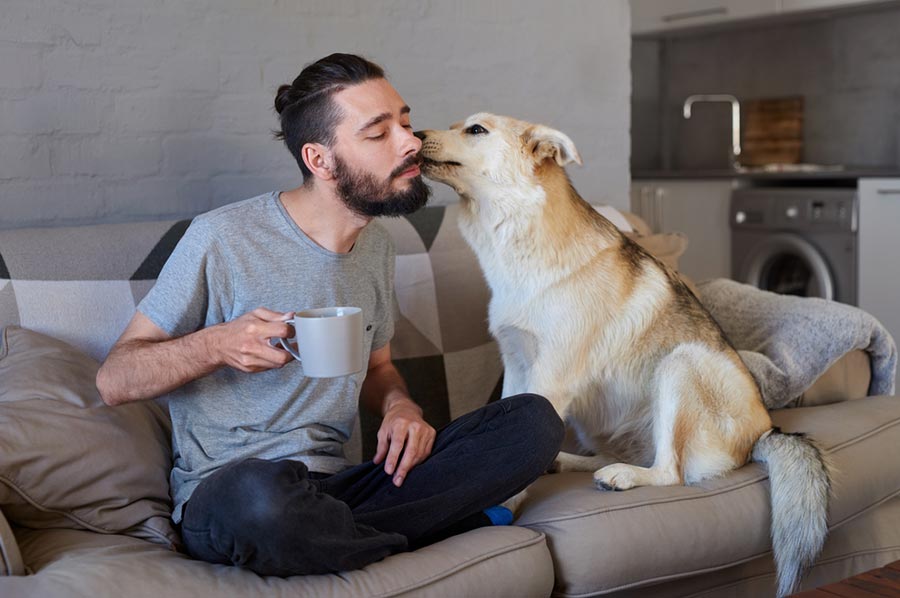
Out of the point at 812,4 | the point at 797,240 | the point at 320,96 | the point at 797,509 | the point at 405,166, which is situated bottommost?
the point at 797,509

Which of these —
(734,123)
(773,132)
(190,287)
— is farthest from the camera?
(734,123)

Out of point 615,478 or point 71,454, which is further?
point 615,478

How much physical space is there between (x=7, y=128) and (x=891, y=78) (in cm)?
410

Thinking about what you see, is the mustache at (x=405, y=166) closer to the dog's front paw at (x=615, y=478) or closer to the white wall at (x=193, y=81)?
the dog's front paw at (x=615, y=478)

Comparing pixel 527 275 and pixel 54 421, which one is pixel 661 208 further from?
pixel 54 421

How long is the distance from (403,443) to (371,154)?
0.52 m

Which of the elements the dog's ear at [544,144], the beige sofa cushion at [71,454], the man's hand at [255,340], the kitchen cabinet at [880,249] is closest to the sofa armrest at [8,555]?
the beige sofa cushion at [71,454]

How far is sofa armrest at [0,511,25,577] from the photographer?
54.1 inches

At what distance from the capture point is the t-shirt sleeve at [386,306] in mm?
1930

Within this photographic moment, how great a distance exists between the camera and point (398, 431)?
1.71 metres

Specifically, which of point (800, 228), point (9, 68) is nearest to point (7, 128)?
point (9, 68)

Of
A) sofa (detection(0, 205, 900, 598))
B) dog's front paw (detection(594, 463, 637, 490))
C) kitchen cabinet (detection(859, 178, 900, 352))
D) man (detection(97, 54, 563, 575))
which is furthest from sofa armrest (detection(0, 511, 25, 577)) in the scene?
kitchen cabinet (detection(859, 178, 900, 352))

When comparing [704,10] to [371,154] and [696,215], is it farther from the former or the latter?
[371,154]

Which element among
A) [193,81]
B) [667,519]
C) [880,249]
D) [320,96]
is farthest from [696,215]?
[320,96]
